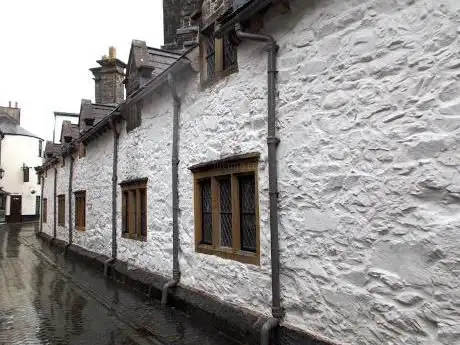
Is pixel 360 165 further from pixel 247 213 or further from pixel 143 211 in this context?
pixel 143 211

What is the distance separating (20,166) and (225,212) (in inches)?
1847

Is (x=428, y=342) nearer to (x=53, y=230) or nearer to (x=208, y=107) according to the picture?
(x=208, y=107)

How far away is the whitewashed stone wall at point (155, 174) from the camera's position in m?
9.30

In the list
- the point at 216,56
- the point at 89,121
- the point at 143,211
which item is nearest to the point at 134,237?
the point at 143,211

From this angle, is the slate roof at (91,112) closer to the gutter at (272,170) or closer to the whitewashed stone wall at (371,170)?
the gutter at (272,170)

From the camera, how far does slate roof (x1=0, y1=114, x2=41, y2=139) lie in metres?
48.8

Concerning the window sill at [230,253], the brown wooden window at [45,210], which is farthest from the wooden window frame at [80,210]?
the window sill at [230,253]

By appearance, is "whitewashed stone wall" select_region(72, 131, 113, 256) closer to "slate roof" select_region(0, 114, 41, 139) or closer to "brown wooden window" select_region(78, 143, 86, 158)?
"brown wooden window" select_region(78, 143, 86, 158)

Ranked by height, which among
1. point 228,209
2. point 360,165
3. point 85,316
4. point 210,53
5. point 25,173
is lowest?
point 85,316

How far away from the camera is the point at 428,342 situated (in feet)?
13.0

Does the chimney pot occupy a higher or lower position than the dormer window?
higher

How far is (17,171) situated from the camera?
1921 inches

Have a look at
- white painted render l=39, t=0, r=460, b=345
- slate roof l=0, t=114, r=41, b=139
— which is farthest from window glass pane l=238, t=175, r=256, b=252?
slate roof l=0, t=114, r=41, b=139

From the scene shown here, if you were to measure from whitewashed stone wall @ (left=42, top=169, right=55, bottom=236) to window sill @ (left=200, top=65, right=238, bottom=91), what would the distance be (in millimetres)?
18362
